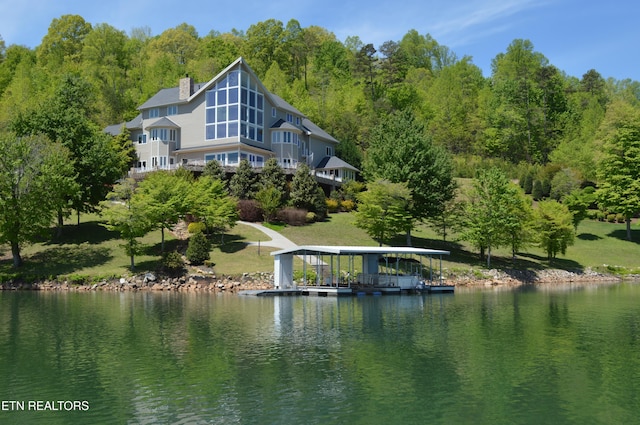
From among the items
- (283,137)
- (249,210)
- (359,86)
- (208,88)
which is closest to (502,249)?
(249,210)

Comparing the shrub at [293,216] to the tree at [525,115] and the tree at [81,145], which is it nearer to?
the tree at [81,145]

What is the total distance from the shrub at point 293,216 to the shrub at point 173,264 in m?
15.5

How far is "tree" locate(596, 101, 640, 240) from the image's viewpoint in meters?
66.8

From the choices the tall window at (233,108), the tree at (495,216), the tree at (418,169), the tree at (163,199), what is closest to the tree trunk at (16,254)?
the tree at (163,199)

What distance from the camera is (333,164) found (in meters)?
76.2

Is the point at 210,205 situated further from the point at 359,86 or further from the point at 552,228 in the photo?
the point at 359,86

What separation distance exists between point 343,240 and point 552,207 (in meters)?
21.0

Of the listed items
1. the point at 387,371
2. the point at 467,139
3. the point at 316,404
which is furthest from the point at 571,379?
the point at 467,139

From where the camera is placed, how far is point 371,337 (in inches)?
918

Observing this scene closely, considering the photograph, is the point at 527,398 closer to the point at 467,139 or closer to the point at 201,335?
the point at 201,335

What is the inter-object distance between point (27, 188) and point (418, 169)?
35013mm

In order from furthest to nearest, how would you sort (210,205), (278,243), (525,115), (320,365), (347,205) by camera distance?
(525,115) < (347,205) < (210,205) < (278,243) < (320,365)

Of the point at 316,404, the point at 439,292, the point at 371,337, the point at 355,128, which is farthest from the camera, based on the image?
the point at 355,128

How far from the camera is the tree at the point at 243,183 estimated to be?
203 feet
